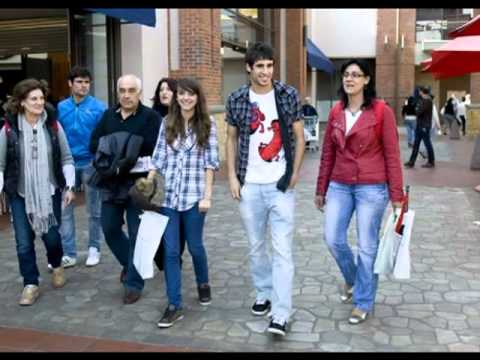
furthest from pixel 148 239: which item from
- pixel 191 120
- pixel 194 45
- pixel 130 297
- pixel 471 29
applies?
pixel 194 45

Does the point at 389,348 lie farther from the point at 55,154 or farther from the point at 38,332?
the point at 55,154

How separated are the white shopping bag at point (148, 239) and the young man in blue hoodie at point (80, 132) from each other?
1.32 m

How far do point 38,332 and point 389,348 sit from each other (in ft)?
7.83

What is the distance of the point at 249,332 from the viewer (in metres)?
4.26

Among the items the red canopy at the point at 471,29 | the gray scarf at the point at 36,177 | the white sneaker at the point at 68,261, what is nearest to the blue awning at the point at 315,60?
the red canopy at the point at 471,29

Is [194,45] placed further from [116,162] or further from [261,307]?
[261,307]

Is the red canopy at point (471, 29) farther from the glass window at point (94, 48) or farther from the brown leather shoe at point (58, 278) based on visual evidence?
the brown leather shoe at point (58, 278)

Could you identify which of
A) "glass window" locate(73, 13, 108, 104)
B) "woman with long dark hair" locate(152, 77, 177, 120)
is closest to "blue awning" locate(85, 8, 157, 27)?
"glass window" locate(73, 13, 108, 104)

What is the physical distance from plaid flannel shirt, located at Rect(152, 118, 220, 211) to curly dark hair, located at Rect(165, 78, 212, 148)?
0.12 ft

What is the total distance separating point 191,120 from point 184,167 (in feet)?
1.12

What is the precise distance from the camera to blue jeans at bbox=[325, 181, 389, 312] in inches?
168

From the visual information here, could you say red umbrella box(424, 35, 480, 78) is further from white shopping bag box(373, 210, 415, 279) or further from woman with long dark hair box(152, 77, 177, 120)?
white shopping bag box(373, 210, 415, 279)
